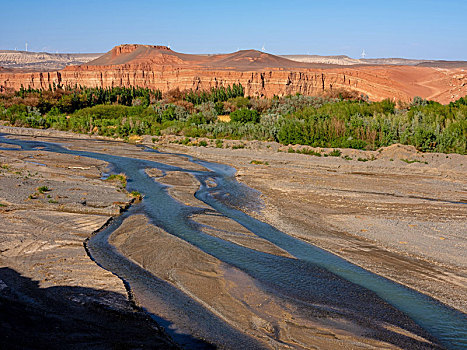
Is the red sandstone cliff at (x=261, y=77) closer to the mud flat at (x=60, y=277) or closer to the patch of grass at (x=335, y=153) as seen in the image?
the patch of grass at (x=335, y=153)

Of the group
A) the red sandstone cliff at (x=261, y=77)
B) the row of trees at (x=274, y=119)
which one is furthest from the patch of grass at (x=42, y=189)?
the red sandstone cliff at (x=261, y=77)

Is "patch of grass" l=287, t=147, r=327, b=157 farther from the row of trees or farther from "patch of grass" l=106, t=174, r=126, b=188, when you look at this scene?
"patch of grass" l=106, t=174, r=126, b=188

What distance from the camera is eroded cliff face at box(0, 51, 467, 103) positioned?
42.6 meters

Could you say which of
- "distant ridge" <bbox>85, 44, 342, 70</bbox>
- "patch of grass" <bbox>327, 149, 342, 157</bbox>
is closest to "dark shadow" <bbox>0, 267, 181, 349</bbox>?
"patch of grass" <bbox>327, 149, 342, 157</bbox>

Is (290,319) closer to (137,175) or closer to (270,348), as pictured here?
(270,348)

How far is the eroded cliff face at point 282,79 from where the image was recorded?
42581mm

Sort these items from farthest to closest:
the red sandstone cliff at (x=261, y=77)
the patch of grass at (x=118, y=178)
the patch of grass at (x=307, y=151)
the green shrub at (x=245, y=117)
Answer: the red sandstone cliff at (x=261, y=77), the green shrub at (x=245, y=117), the patch of grass at (x=307, y=151), the patch of grass at (x=118, y=178)

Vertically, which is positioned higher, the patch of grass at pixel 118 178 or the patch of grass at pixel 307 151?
the patch of grass at pixel 307 151

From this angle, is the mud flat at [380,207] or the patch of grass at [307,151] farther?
the patch of grass at [307,151]

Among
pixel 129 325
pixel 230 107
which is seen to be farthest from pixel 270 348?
pixel 230 107

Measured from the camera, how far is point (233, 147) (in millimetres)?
30531

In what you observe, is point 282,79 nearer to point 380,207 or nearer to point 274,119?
point 274,119

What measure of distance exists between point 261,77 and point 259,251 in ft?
167

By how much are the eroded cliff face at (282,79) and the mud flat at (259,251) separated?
23066 millimetres
